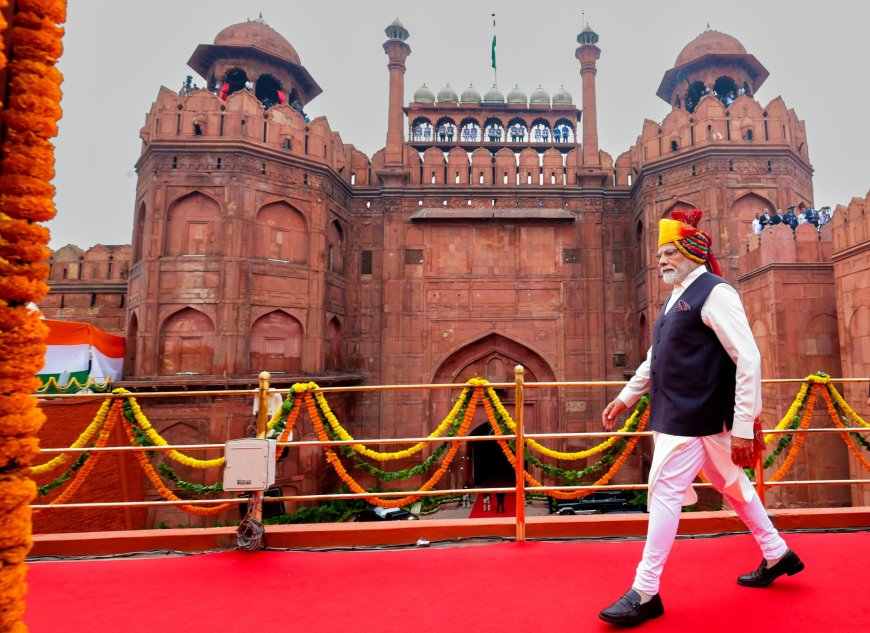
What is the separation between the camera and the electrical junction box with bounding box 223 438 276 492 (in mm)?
3186

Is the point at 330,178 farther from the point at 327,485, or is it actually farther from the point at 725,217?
the point at 725,217

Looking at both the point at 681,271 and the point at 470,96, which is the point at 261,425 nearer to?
the point at 681,271

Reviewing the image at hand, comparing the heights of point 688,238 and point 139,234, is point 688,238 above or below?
below

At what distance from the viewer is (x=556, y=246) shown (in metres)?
15.2

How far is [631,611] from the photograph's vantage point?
1.97 meters

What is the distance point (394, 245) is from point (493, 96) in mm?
11220

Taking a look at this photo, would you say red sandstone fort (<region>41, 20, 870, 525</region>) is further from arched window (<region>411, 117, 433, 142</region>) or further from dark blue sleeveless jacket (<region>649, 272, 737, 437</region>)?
dark blue sleeveless jacket (<region>649, 272, 737, 437</region>)

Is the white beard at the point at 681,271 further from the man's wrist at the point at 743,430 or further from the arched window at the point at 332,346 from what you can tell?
the arched window at the point at 332,346

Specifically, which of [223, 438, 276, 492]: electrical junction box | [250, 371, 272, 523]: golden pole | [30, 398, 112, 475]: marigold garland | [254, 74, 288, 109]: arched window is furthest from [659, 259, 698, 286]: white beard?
[254, 74, 288, 109]: arched window

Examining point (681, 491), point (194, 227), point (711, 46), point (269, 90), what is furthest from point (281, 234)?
point (711, 46)

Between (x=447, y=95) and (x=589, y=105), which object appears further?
(x=447, y=95)

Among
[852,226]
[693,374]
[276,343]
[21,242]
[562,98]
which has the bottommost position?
[693,374]

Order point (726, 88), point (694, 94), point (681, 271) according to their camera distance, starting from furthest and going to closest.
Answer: point (694, 94) < point (726, 88) < point (681, 271)

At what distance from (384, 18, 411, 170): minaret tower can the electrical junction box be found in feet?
44.9
